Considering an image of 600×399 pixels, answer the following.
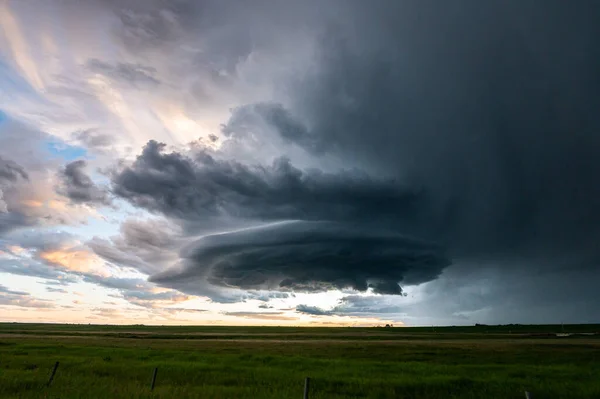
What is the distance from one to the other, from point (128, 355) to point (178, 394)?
123ft

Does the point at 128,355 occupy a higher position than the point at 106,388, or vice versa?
the point at 128,355

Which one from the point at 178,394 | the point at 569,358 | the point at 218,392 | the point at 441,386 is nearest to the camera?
the point at 178,394

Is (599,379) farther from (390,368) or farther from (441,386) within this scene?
(390,368)

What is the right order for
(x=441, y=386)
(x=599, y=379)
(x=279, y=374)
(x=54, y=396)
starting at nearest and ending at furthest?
1. (x=54, y=396)
2. (x=441, y=386)
3. (x=599, y=379)
4. (x=279, y=374)

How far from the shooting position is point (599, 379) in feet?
106

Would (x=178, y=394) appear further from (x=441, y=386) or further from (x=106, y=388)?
(x=441, y=386)

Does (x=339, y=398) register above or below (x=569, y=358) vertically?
below

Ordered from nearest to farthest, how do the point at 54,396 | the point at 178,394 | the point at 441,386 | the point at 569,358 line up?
the point at 54,396
the point at 178,394
the point at 441,386
the point at 569,358

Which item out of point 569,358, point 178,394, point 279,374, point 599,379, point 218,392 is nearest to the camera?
point 178,394

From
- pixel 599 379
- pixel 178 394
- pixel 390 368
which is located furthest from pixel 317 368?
pixel 599 379

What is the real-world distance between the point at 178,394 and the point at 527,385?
78.7 feet

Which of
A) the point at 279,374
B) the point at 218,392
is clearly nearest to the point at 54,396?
the point at 218,392

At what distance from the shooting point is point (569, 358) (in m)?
54.5

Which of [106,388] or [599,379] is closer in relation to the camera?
[106,388]
